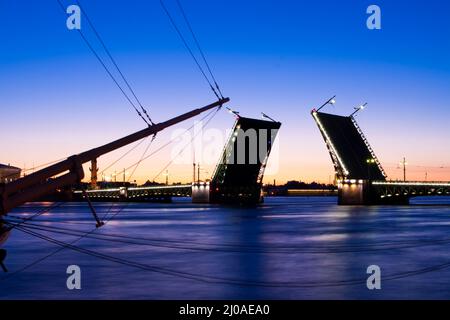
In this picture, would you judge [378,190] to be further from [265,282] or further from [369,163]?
[265,282]

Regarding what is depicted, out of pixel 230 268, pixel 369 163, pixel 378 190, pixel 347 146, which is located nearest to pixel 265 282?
pixel 230 268

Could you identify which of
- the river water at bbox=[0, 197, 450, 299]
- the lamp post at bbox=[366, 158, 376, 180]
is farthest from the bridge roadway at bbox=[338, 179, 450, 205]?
the river water at bbox=[0, 197, 450, 299]

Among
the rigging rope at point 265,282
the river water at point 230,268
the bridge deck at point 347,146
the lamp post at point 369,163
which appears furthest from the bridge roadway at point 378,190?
the rigging rope at point 265,282

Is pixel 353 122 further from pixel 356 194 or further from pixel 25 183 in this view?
pixel 25 183

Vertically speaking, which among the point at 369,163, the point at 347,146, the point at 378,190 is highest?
the point at 347,146

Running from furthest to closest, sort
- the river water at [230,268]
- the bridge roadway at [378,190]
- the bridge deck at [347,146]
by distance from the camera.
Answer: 1. the bridge roadway at [378,190]
2. the bridge deck at [347,146]
3. the river water at [230,268]

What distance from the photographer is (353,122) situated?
9288 cm

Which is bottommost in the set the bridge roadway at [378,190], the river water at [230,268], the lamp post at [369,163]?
the river water at [230,268]

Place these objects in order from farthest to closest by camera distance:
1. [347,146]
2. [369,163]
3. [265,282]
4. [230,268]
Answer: [369,163] → [347,146] → [230,268] → [265,282]

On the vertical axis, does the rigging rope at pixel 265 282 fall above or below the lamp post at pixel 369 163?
below

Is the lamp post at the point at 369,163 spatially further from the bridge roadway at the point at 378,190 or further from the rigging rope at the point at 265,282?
the rigging rope at the point at 265,282

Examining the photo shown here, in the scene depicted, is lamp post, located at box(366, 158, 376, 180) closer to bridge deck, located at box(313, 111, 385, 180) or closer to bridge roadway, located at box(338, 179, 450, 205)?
bridge deck, located at box(313, 111, 385, 180)
